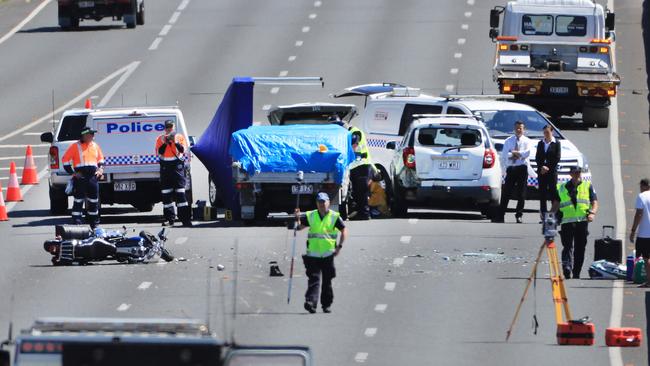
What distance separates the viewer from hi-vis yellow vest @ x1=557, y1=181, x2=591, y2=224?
22.8 metres

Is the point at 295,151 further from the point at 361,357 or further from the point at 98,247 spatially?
the point at 361,357

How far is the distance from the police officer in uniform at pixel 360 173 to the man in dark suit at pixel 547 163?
258 cm

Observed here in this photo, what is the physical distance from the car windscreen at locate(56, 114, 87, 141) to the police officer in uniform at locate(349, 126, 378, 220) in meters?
4.63

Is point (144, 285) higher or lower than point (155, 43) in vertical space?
lower

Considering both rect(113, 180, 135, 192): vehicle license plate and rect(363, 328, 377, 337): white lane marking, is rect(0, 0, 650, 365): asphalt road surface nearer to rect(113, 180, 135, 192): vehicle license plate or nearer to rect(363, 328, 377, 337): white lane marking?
rect(363, 328, 377, 337): white lane marking

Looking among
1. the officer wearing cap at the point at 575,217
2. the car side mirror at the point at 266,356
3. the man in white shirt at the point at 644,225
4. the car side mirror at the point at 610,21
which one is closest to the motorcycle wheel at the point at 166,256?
the officer wearing cap at the point at 575,217

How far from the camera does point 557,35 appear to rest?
133ft

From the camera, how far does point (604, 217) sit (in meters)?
29.1

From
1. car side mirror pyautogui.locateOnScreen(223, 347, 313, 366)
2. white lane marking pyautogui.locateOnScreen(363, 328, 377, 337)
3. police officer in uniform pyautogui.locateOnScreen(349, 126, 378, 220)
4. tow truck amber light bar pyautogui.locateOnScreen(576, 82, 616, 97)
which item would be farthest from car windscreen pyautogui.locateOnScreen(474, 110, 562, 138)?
car side mirror pyautogui.locateOnScreen(223, 347, 313, 366)

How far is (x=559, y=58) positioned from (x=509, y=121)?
964 cm

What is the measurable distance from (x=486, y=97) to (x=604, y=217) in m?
5.15

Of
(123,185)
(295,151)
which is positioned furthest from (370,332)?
(123,185)

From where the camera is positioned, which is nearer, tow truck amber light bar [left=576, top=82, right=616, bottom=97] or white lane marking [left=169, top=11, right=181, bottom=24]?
tow truck amber light bar [left=576, top=82, right=616, bottom=97]

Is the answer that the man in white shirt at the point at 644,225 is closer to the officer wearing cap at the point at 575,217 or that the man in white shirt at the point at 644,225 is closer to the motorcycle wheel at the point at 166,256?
the officer wearing cap at the point at 575,217
